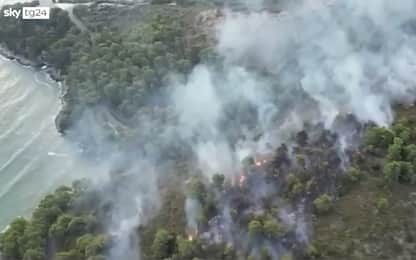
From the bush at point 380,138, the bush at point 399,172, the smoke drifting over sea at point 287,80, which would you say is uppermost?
the smoke drifting over sea at point 287,80

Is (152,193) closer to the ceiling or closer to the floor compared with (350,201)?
closer to the ceiling

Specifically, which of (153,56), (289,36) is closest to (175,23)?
(153,56)

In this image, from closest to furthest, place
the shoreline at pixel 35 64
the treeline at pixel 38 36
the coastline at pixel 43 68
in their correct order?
the coastline at pixel 43 68, the shoreline at pixel 35 64, the treeline at pixel 38 36

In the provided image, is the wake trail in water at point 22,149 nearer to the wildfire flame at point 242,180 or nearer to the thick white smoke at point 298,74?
the thick white smoke at point 298,74

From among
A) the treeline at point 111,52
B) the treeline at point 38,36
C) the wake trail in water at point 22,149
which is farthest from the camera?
the treeline at point 38,36

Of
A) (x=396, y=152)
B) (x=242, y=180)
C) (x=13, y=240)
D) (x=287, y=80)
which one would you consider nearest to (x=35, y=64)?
(x=287, y=80)

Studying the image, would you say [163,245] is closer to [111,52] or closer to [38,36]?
[111,52]

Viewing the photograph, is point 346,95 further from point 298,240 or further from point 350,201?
point 298,240

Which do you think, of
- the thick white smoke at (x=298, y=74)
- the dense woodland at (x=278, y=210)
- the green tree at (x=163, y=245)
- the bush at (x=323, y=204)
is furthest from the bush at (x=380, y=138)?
the green tree at (x=163, y=245)
